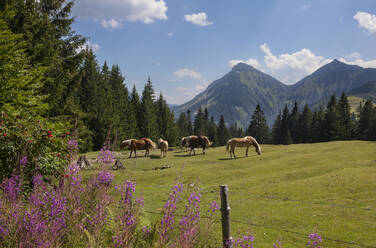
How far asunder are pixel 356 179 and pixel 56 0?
35.1 meters

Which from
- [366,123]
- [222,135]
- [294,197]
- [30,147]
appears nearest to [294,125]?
[366,123]

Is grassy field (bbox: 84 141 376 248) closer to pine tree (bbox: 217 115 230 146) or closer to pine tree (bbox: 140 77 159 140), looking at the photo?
pine tree (bbox: 140 77 159 140)

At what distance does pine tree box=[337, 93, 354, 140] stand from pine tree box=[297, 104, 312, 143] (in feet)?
37.4

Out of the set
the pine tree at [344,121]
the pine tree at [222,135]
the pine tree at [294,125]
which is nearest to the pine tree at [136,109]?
the pine tree at [222,135]

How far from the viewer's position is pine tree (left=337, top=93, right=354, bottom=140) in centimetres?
7656

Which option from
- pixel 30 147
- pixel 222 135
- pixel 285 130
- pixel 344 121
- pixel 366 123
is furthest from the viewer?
pixel 222 135

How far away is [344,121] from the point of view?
257ft

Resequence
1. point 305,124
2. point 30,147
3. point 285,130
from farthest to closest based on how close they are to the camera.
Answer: point 285,130, point 305,124, point 30,147

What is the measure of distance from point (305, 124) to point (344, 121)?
1434cm

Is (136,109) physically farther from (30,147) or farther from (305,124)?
(30,147)

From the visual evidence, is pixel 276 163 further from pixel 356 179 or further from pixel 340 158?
pixel 356 179

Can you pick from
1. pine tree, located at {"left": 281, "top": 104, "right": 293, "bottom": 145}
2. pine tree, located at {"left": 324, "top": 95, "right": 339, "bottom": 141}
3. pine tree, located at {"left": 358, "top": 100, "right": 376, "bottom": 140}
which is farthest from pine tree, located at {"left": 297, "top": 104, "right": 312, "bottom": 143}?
pine tree, located at {"left": 358, "top": 100, "right": 376, "bottom": 140}

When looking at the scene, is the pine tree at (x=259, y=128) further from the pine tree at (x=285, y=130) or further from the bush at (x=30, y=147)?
the bush at (x=30, y=147)

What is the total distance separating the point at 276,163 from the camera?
70.6ft
